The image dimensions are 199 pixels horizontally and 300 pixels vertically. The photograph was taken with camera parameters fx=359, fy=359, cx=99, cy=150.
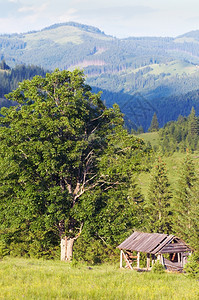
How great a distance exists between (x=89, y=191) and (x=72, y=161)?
3.23m

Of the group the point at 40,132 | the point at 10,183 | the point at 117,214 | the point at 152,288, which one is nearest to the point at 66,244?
the point at 117,214

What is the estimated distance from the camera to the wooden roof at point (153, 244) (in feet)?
114

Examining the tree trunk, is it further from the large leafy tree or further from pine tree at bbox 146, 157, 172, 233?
pine tree at bbox 146, 157, 172, 233

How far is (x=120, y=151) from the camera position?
3541 centimetres

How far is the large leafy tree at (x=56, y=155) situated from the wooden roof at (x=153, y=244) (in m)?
5.38

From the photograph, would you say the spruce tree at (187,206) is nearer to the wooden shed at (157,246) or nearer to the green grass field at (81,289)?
the wooden shed at (157,246)

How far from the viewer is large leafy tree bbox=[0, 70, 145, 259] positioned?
3030cm

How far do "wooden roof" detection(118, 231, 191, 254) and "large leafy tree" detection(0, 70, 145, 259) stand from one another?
538 centimetres

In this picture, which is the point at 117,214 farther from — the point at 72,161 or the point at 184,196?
the point at 184,196

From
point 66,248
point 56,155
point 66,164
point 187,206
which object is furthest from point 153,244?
point 187,206

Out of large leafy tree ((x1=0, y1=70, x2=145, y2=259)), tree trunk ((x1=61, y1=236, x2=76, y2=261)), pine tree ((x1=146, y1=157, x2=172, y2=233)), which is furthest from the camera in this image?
pine tree ((x1=146, y1=157, x2=172, y2=233))

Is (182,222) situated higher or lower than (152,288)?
lower

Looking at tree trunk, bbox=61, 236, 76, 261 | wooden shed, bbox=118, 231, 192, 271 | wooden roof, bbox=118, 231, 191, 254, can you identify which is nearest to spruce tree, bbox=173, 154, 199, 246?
wooden shed, bbox=118, 231, 192, 271

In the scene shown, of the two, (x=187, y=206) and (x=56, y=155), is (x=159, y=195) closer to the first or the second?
(x=187, y=206)
